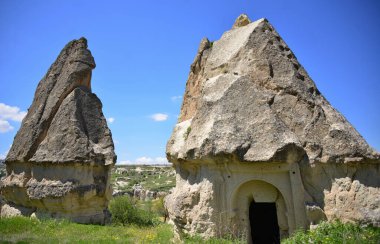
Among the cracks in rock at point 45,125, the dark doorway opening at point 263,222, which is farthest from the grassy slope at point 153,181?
the dark doorway opening at point 263,222

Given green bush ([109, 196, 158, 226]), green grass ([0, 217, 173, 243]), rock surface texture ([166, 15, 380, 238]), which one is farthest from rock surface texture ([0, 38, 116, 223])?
rock surface texture ([166, 15, 380, 238])

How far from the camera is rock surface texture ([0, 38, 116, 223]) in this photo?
1366 centimetres

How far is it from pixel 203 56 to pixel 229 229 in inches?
263

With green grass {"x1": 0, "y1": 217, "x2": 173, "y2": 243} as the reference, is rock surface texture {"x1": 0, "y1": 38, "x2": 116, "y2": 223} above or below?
above

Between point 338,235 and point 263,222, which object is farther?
point 263,222

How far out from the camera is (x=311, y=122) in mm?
8977

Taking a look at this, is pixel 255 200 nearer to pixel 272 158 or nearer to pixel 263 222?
pixel 272 158

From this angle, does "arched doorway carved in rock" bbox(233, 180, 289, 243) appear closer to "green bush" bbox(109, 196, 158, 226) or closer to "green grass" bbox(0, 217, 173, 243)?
"green grass" bbox(0, 217, 173, 243)

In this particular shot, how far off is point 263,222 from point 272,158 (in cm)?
387

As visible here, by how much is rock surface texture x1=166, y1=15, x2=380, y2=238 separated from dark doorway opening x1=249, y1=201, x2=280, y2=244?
2214 millimetres

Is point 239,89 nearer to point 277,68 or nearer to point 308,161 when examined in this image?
point 277,68

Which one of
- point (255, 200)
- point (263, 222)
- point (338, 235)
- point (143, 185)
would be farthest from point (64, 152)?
point (143, 185)

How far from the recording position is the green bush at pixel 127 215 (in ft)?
56.5

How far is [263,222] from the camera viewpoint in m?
11.0
